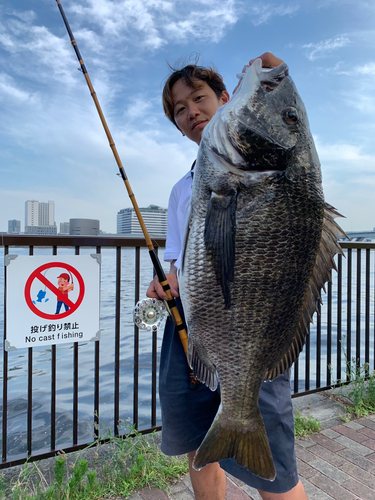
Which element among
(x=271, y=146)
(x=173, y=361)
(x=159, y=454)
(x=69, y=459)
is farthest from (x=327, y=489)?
(x=271, y=146)

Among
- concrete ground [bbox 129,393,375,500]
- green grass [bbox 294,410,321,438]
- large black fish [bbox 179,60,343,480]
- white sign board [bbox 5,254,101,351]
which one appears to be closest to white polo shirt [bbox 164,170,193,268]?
large black fish [bbox 179,60,343,480]

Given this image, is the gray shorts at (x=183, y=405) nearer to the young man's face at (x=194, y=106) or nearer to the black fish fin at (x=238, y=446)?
the black fish fin at (x=238, y=446)

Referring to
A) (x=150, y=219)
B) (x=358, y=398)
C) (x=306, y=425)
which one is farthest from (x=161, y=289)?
(x=358, y=398)

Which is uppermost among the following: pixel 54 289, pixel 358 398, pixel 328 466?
pixel 54 289

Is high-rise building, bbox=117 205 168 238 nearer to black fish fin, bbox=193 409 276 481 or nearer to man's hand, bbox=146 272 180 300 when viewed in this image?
man's hand, bbox=146 272 180 300

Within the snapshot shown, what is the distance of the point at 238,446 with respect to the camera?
122 cm

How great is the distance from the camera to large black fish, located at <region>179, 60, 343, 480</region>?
1.09 metres

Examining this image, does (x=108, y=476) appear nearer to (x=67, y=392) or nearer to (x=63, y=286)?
(x=63, y=286)

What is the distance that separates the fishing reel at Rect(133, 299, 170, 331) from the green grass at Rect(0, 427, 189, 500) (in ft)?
3.49

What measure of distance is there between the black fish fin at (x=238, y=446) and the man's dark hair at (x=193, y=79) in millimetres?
1515

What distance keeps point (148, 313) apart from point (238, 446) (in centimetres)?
88

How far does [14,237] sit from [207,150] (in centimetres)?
185

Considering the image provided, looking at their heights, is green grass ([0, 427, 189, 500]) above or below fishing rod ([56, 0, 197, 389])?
below

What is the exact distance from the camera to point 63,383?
4957 mm
